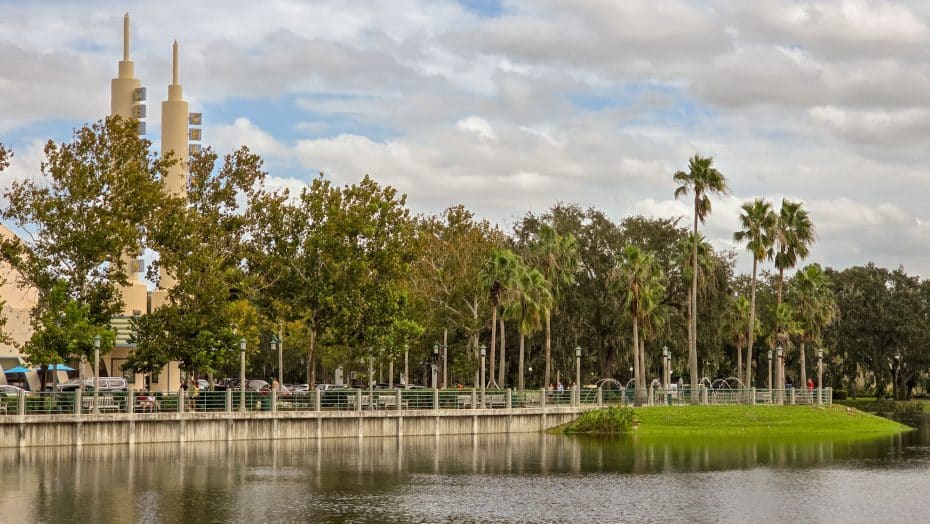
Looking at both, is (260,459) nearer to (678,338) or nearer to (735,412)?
(735,412)

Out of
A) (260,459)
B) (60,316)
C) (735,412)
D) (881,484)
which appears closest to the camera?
(881,484)

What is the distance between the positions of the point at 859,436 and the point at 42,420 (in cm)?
4758

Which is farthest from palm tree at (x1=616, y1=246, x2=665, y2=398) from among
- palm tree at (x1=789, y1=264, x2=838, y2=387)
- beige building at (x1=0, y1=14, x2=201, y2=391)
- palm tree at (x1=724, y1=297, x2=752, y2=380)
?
beige building at (x1=0, y1=14, x2=201, y2=391)

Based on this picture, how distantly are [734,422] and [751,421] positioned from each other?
1337 mm

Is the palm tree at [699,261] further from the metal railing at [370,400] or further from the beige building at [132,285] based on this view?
the beige building at [132,285]

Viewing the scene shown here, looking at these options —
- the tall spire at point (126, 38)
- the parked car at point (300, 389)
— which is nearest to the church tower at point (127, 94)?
the tall spire at point (126, 38)

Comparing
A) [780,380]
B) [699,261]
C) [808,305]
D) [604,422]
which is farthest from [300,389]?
[808,305]

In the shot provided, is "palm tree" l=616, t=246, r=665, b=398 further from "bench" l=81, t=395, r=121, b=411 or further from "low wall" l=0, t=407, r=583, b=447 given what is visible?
"bench" l=81, t=395, r=121, b=411

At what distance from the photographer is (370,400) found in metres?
70.0

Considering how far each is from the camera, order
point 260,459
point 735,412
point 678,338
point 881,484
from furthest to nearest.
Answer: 1. point 678,338
2. point 735,412
3. point 260,459
4. point 881,484

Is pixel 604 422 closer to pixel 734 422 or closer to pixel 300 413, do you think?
pixel 734 422

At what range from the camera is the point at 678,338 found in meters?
100

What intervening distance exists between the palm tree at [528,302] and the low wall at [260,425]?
31.3 ft

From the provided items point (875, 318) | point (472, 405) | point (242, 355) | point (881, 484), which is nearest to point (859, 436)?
point (472, 405)
